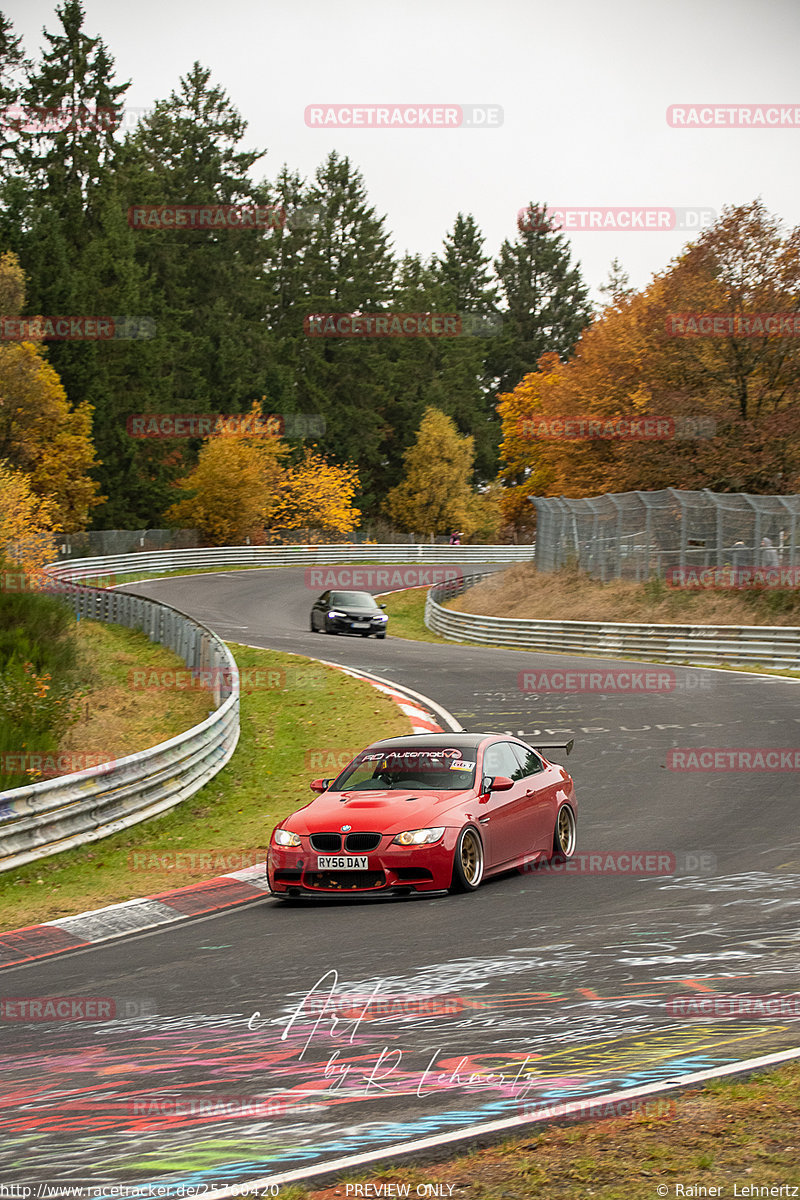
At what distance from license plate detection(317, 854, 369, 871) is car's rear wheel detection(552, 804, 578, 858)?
7.64ft

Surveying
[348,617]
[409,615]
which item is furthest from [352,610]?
[409,615]

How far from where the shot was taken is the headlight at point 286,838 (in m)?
10.5

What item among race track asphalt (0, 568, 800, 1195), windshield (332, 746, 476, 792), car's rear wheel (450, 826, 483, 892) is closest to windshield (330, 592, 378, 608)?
race track asphalt (0, 568, 800, 1195)

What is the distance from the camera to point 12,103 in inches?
3253

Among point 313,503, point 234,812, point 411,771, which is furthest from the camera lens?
point 313,503

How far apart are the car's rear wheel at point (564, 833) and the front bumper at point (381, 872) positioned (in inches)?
73.5

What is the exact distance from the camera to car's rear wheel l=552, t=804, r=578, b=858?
12.0 m

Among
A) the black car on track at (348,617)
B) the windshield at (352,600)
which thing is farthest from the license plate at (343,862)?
the windshield at (352,600)

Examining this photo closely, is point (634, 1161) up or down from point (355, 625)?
up

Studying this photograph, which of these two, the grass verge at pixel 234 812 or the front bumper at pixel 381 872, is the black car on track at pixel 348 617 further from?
the front bumper at pixel 381 872

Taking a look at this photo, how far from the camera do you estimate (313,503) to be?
282 ft

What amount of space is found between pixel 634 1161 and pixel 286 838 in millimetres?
6160

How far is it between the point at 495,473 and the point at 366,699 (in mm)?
92761

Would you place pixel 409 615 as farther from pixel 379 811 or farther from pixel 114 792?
pixel 379 811
